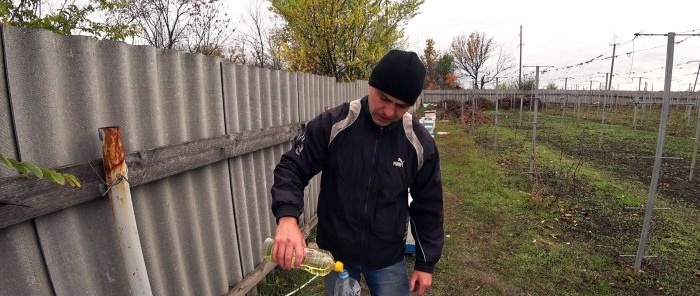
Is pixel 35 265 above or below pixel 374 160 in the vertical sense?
below

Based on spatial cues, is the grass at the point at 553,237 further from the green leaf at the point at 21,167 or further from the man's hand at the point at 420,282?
the green leaf at the point at 21,167

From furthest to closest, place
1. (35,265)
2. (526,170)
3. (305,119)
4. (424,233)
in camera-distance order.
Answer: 1. (526,170)
2. (305,119)
3. (424,233)
4. (35,265)

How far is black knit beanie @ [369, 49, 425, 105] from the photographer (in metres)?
1.82

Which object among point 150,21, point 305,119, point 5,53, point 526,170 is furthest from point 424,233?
A: point 150,21

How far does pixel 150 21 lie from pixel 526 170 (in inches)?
641

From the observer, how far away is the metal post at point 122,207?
1808 millimetres

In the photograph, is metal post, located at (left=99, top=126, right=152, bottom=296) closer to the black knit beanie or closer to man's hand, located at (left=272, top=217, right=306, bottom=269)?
man's hand, located at (left=272, top=217, right=306, bottom=269)

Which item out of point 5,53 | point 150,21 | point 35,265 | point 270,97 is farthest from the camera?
point 150,21

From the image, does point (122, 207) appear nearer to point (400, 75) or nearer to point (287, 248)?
point (287, 248)

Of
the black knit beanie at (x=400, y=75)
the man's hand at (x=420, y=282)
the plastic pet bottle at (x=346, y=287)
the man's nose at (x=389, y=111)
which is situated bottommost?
the man's hand at (x=420, y=282)

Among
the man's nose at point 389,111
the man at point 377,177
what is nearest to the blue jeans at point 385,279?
the man at point 377,177

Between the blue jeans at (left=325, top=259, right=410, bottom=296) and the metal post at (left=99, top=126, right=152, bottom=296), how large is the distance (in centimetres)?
102

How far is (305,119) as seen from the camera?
4625 millimetres

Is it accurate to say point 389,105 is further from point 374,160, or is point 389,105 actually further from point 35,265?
point 35,265
